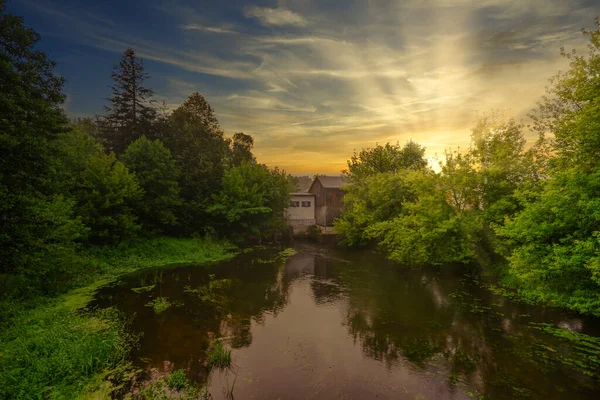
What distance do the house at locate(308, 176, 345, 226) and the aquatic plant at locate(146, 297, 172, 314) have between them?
29.0 m

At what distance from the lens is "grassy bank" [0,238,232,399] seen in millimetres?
8094

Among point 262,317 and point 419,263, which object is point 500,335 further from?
point 419,263

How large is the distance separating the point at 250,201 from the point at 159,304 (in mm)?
17761

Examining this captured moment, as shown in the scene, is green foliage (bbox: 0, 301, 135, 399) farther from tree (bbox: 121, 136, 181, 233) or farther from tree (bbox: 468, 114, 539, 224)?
tree (bbox: 468, 114, 539, 224)

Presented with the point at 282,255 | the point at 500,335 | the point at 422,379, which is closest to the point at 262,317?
the point at 422,379

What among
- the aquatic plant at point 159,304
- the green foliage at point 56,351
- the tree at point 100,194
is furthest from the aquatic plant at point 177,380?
the tree at point 100,194

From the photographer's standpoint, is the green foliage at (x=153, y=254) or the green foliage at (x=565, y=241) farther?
the green foliage at (x=153, y=254)

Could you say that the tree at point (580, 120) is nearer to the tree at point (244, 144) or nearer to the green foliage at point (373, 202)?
the green foliage at point (373, 202)

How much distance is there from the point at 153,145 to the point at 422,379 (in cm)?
2752

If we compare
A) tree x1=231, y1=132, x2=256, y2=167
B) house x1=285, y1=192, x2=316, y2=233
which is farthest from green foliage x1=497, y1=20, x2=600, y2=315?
tree x1=231, y1=132, x2=256, y2=167

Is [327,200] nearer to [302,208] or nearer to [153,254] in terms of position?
[302,208]

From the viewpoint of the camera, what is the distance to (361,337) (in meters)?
12.5

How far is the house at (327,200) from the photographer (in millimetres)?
43469

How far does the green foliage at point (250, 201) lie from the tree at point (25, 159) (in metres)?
15.6
